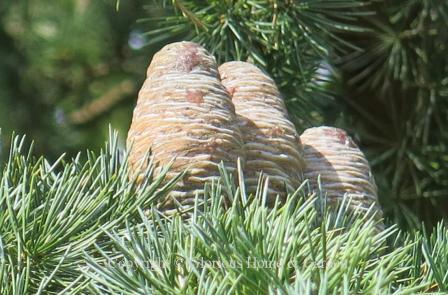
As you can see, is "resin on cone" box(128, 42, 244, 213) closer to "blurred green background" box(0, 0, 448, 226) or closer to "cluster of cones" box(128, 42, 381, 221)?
"cluster of cones" box(128, 42, 381, 221)

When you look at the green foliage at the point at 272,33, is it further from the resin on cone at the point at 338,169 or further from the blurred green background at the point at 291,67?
the resin on cone at the point at 338,169

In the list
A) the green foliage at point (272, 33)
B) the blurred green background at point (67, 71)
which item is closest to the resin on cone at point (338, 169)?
the green foliage at point (272, 33)

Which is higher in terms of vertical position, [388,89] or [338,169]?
[338,169]

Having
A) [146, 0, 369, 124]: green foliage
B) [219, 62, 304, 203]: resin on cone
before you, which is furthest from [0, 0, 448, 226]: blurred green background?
[219, 62, 304, 203]: resin on cone

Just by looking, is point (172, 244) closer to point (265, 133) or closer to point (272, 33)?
point (265, 133)

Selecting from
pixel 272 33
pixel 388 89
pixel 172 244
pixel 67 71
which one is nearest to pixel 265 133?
pixel 172 244

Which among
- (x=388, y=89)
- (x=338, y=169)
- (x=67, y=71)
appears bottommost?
(x=67, y=71)

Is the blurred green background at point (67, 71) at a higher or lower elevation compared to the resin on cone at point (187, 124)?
lower

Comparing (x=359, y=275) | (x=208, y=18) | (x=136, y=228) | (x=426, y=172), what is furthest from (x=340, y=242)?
(x=426, y=172)
